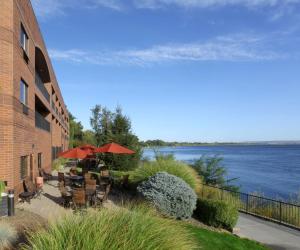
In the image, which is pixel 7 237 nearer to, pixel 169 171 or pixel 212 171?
pixel 169 171

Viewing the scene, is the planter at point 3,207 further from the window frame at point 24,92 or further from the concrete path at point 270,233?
the concrete path at point 270,233

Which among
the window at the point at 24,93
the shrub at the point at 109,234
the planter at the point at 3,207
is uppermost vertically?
the window at the point at 24,93

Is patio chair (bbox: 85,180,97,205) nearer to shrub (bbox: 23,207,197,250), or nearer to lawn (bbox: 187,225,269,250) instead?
lawn (bbox: 187,225,269,250)

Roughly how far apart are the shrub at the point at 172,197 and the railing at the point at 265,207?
13.1 feet

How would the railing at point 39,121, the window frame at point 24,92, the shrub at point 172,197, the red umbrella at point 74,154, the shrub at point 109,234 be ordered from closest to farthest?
the shrub at point 109,234
the shrub at point 172,197
the window frame at point 24,92
the red umbrella at point 74,154
the railing at point 39,121

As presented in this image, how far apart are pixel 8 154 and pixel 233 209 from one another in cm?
826

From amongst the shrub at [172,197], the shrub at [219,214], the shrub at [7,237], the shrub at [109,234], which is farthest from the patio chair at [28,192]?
the shrub at [109,234]

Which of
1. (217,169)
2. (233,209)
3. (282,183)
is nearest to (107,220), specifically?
(233,209)

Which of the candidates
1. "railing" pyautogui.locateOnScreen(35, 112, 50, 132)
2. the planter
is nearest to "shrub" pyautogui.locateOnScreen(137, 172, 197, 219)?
the planter

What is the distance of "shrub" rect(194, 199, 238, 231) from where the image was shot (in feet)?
45.2

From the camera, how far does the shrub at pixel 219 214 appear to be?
45.2ft

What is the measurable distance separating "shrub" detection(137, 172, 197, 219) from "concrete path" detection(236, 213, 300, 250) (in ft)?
6.36

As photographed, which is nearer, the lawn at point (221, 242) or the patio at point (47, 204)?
the lawn at point (221, 242)

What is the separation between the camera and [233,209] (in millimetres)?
13891
